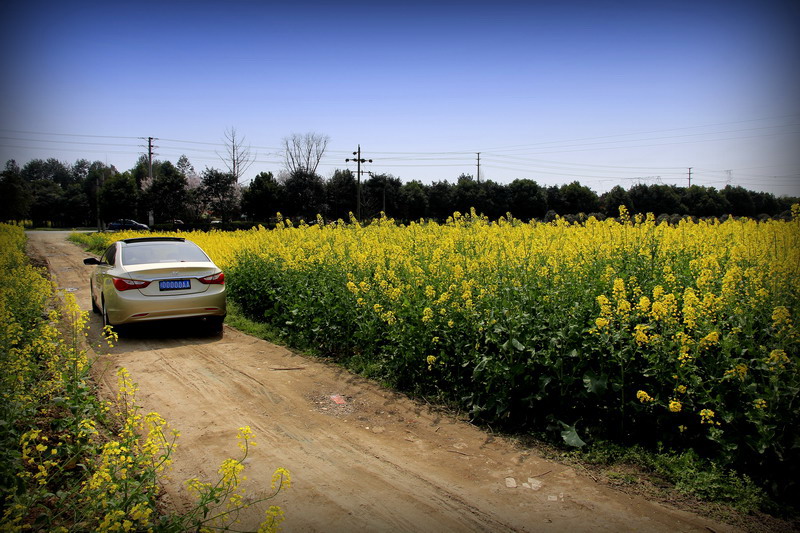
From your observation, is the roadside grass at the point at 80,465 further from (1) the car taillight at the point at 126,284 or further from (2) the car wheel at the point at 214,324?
(2) the car wheel at the point at 214,324

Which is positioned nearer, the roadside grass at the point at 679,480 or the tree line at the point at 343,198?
the roadside grass at the point at 679,480

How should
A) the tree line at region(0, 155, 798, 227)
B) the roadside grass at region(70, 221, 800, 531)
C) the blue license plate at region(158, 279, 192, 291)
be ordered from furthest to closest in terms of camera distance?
the tree line at region(0, 155, 798, 227)
the blue license plate at region(158, 279, 192, 291)
the roadside grass at region(70, 221, 800, 531)

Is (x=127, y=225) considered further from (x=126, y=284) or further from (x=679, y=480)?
(x=679, y=480)

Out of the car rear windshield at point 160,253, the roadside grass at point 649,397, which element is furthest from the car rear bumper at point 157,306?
the roadside grass at point 649,397

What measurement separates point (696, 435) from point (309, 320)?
17.2 feet

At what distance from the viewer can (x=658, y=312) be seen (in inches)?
152

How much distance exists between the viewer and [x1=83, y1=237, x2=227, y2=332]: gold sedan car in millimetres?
7297

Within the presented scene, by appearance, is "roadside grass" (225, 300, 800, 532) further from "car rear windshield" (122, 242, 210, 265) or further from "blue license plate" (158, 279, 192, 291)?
"car rear windshield" (122, 242, 210, 265)

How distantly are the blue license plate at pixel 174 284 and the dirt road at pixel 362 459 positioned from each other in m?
1.40

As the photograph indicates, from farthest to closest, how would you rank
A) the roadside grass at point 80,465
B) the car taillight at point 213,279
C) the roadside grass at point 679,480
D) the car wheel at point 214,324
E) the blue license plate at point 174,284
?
the car wheel at point 214,324, the car taillight at point 213,279, the blue license plate at point 174,284, the roadside grass at point 679,480, the roadside grass at point 80,465

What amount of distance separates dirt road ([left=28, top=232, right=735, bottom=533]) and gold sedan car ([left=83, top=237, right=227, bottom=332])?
1.11 m

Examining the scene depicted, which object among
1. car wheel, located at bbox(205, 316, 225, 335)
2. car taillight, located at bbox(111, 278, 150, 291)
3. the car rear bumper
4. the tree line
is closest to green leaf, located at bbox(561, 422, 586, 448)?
the car rear bumper

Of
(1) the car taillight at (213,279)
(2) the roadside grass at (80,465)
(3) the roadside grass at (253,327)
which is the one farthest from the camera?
(3) the roadside grass at (253,327)

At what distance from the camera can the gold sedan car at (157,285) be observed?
7.30 m
